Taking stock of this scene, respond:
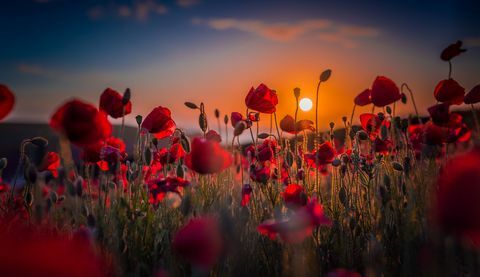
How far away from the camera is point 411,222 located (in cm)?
210

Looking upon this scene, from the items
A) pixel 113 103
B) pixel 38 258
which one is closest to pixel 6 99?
pixel 113 103

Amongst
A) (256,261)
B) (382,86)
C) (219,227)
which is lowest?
(256,261)

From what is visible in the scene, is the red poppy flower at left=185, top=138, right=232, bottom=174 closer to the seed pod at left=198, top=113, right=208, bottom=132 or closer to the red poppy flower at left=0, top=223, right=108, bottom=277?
the seed pod at left=198, top=113, right=208, bottom=132

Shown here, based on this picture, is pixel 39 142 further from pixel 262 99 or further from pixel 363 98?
pixel 363 98

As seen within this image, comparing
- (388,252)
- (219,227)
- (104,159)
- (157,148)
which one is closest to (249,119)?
(157,148)

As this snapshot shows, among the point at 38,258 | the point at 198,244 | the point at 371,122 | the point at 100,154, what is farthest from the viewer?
the point at 371,122

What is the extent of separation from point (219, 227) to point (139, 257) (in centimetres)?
74

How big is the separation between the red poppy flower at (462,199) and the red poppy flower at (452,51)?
6.99ft

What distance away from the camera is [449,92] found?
3.02 metres

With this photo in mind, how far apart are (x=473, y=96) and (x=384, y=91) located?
0.75 meters

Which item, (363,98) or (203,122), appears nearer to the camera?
(203,122)

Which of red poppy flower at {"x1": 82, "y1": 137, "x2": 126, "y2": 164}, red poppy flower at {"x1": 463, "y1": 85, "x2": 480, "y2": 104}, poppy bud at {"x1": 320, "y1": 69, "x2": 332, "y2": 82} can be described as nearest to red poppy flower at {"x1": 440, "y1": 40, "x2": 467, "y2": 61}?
red poppy flower at {"x1": 463, "y1": 85, "x2": 480, "y2": 104}

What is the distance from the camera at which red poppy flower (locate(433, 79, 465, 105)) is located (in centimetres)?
300

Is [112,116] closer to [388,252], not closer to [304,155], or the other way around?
[304,155]
